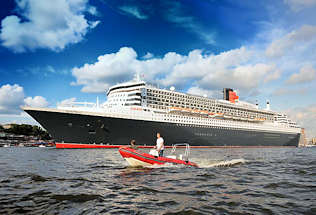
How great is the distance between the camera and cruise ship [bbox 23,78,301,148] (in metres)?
26.8

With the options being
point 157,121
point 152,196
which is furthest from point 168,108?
point 152,196

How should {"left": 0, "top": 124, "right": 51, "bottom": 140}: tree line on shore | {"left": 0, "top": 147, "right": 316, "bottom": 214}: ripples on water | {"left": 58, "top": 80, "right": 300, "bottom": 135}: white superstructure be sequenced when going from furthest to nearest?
{"left": 0, "top": 124, "right": 51, "bottom": 140}: tree line on shore < {"left": 58, "top": 80, "right": 300, "bottom": 135}: white superstructure < {"left": 0, "top": 147, "right": 316, "bottom": 214}: ripples on water

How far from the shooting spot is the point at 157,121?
31750 mm

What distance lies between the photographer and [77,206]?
477 centimetres

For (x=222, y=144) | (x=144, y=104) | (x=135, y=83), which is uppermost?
(x=135, y=83)

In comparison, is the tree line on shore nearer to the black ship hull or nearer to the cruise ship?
the cruise ship

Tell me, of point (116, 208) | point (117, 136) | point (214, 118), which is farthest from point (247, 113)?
point (116, 208)

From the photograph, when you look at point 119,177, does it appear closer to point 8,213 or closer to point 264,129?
point 8,213

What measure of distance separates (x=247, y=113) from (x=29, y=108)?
46.3 metres

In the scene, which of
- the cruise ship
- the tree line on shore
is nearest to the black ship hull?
the cruise ship

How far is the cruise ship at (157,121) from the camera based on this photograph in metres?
26.8

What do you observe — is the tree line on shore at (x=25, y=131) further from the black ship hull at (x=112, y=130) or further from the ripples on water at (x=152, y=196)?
the ripples on water at (x=152, y=196)

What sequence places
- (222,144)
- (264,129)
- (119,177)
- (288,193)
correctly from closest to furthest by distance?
(288,193), (119,177), (222,144), (264,129)

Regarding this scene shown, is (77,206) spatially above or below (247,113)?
below
